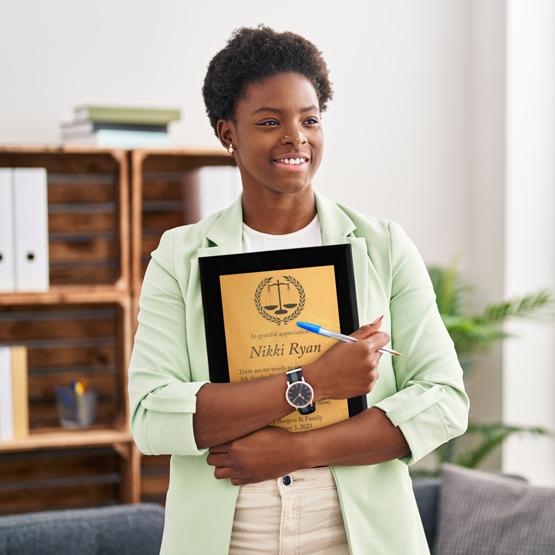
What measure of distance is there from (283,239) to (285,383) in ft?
0.70

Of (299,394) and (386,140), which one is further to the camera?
(386,140)

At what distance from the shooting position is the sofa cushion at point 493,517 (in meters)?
2.39

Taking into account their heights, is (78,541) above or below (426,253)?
below

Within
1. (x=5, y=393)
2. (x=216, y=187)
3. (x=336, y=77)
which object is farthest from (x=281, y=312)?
(x=336, y=77)

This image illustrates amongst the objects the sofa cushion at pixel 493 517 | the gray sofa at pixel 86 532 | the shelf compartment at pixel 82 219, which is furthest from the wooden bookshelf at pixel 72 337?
the sofa cushion at pixel 493 517

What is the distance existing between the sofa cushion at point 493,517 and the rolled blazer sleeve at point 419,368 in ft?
4.62

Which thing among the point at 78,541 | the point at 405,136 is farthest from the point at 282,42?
the point at 405,136

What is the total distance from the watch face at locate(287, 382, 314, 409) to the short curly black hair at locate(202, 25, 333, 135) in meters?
0.36

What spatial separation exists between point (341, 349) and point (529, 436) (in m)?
2.61

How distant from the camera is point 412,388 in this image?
1.11 meters

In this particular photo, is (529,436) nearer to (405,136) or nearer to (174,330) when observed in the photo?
(405,136)

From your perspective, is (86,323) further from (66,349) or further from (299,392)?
(299,392)

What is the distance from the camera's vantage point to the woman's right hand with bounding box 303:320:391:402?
1.04 metres

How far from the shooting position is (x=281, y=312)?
108 cm
